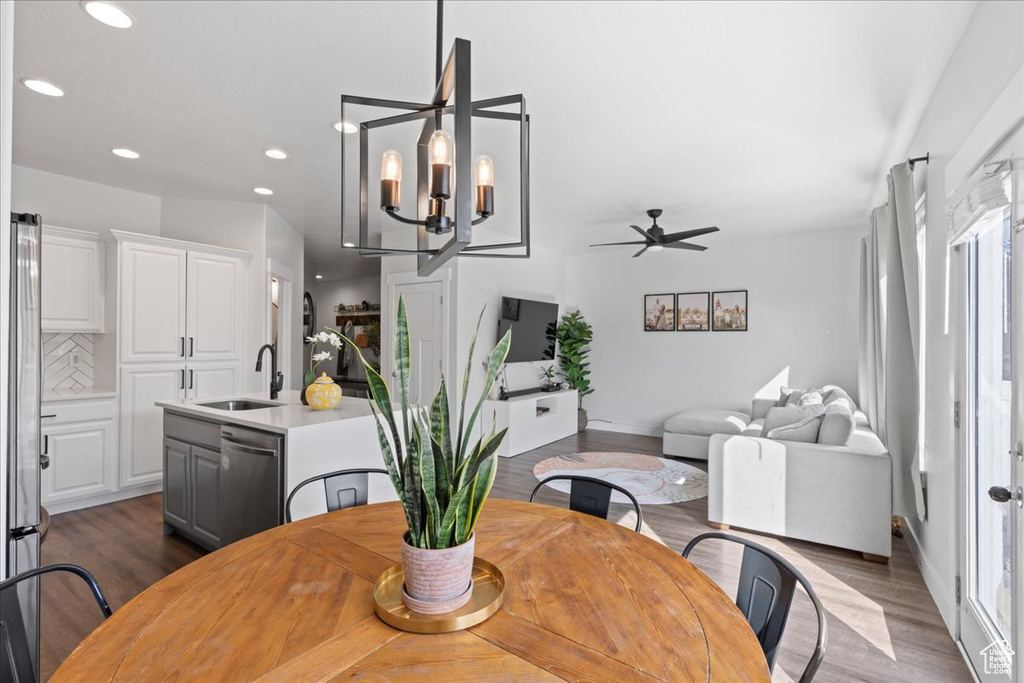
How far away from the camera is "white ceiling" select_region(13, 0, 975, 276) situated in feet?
6.65

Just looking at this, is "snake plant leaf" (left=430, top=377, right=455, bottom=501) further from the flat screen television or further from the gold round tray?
the flat screen television

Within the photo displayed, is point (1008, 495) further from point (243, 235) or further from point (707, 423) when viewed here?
point (243, 235)

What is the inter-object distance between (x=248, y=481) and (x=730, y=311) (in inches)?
221

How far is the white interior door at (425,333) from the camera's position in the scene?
5.51 metres

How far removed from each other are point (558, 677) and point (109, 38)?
2.95m

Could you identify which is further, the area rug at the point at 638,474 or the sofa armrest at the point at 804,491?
the area rug at the point at 638,474

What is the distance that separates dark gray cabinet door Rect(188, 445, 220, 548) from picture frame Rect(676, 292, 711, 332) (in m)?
5.51

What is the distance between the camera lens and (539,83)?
2.54 m

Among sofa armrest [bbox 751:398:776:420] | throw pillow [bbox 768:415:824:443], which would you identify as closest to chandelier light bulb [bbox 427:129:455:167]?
throw pillow [bbox 768:415:824:443]

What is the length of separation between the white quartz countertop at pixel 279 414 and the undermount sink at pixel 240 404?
0.11 feet

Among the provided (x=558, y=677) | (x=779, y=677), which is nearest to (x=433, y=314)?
(x=779, y=677)

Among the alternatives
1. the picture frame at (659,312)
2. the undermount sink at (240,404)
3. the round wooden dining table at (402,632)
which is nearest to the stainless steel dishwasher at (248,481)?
the undermount sink at (240,404)

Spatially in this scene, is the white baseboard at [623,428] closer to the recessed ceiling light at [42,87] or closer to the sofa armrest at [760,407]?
the sofa armrest at [760,407]

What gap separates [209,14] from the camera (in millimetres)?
2006
